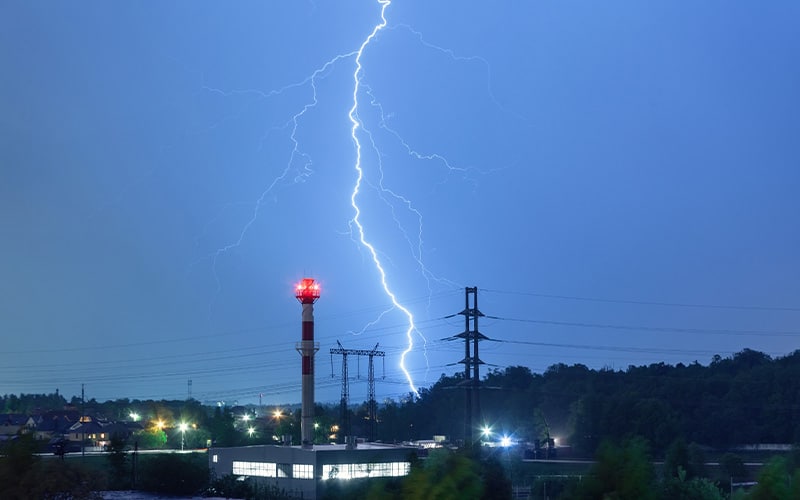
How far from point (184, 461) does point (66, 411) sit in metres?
73.0

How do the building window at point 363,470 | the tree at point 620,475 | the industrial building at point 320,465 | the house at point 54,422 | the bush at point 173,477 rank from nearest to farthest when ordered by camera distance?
the tree at point 620,475 < the bush at point 173,477 < the industrial building at point 320,465 < the building window at point 363,470 < the house at point 54,422

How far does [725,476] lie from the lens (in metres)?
50.0

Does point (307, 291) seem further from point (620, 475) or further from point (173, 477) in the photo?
point (620, 475)

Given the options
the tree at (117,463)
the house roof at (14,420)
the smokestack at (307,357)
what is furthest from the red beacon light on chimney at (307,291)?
the house roof at (14,420)

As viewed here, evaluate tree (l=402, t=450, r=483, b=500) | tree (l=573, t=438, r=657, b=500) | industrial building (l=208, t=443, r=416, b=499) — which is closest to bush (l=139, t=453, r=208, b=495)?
industrial building (l=208, t=443, r=416, b=499)

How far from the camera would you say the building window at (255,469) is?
51203 mm

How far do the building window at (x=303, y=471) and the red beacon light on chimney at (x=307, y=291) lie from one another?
50.8 feet

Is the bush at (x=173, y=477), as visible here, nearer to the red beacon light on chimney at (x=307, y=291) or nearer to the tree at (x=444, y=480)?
the red beacon light on chimney at (x=307, y=291)

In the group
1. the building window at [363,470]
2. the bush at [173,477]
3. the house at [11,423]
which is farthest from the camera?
the house at [11,423]

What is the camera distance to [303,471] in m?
48.7

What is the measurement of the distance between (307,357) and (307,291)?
4.66 metres

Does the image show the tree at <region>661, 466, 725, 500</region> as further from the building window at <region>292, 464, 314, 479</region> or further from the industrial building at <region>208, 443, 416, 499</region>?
the building window at <region>292, 464, 314, 479</region>

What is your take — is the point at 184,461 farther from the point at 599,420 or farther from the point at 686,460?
the point at 599,420

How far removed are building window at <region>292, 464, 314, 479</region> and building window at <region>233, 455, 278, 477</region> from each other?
6.12 feet
